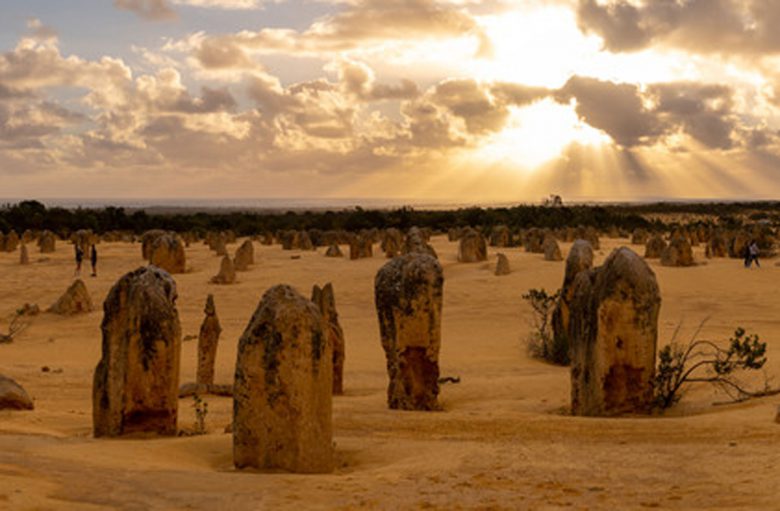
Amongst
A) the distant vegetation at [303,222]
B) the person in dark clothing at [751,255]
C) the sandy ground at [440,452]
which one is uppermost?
the distant vegetation at [303,222]

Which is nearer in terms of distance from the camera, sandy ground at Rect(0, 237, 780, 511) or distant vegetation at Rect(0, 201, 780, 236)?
sandy ground at Rect(0, 237, 780, 511)

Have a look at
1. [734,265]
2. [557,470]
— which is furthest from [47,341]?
[734,265]

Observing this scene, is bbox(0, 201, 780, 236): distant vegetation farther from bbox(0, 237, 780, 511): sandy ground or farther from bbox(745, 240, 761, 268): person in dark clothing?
bbox(0, 237, 780, 511): sandy ground

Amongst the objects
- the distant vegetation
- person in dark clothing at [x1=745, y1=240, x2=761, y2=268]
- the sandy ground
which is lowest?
the sandy ground

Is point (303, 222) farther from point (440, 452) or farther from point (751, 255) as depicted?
point (440, 452)

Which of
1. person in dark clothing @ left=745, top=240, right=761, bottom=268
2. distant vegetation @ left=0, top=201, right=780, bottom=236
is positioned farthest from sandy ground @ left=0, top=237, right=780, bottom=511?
distant vegetation @ left=0, top=201, right=780, bottom=236

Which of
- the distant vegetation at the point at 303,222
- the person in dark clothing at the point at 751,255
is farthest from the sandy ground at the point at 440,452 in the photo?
the distant vegetation at the point at 303,222

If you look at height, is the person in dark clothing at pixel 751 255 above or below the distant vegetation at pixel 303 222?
below

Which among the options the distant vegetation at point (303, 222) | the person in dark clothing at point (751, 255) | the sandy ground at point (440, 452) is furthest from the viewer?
the distant vegetation at point (303, 222)

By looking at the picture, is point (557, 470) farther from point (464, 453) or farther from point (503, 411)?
point (503, 411)

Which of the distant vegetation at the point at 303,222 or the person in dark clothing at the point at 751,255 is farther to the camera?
the distant vegetation at the point at 303,222

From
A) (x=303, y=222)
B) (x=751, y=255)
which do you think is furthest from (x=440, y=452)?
(x=303, y=222)

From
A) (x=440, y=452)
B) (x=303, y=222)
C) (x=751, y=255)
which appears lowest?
(x=440, y=452)

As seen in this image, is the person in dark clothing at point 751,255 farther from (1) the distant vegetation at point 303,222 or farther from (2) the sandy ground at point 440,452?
(1) the distant vegetation at point 303,222
